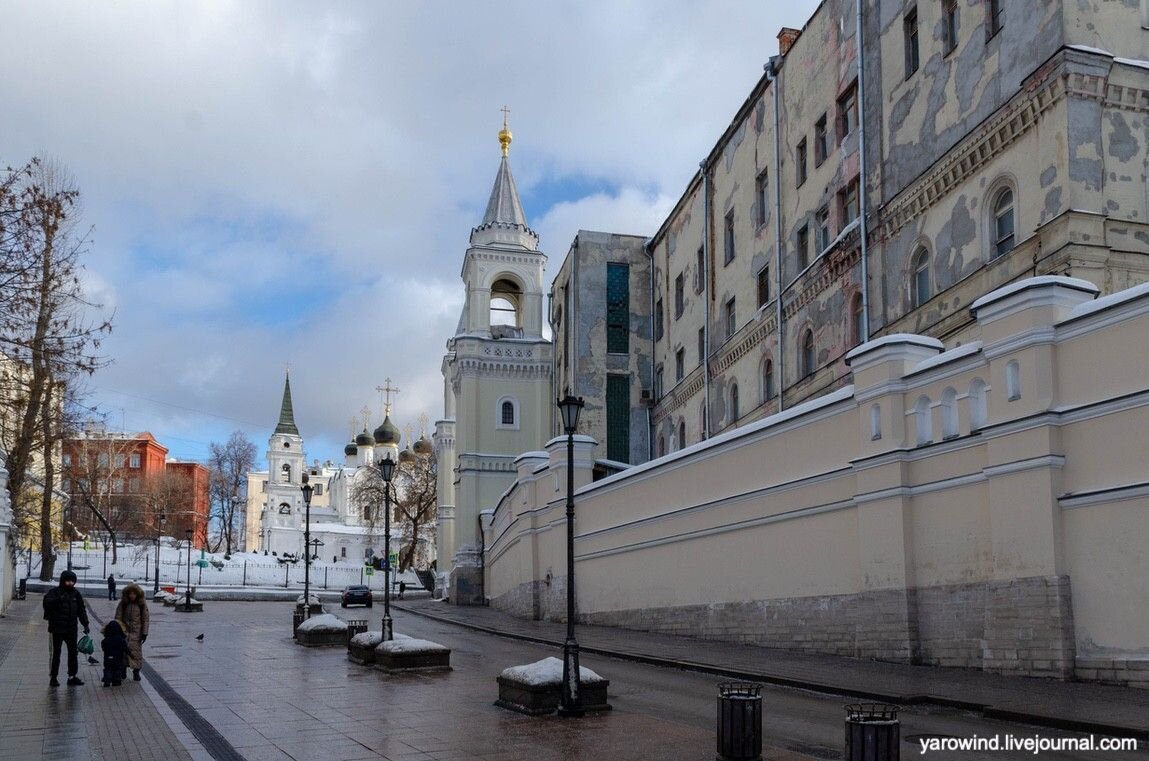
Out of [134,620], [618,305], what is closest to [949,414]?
[134,620]

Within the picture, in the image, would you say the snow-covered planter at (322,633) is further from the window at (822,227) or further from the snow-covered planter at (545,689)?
the window at (822,227)

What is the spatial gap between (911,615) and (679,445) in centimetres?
2288

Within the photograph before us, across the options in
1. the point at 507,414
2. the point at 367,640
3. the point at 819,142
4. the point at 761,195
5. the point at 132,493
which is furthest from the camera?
the point at 132,493

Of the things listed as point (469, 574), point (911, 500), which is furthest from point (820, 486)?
point (469, 574)

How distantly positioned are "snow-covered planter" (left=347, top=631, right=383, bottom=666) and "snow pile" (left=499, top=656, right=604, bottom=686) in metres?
6.27

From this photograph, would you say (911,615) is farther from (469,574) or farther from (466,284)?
(466,284)

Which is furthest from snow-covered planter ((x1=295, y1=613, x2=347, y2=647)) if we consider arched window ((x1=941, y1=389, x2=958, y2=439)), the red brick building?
the red brick building

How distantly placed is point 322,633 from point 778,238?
49.0 feet

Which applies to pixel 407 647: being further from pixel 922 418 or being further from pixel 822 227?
pixel 822 227

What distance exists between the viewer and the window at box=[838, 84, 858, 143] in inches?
973

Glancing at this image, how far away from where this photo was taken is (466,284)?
56.2 meters

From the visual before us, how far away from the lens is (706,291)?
35094 mm

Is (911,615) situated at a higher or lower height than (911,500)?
lower

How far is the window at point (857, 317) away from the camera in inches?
967
